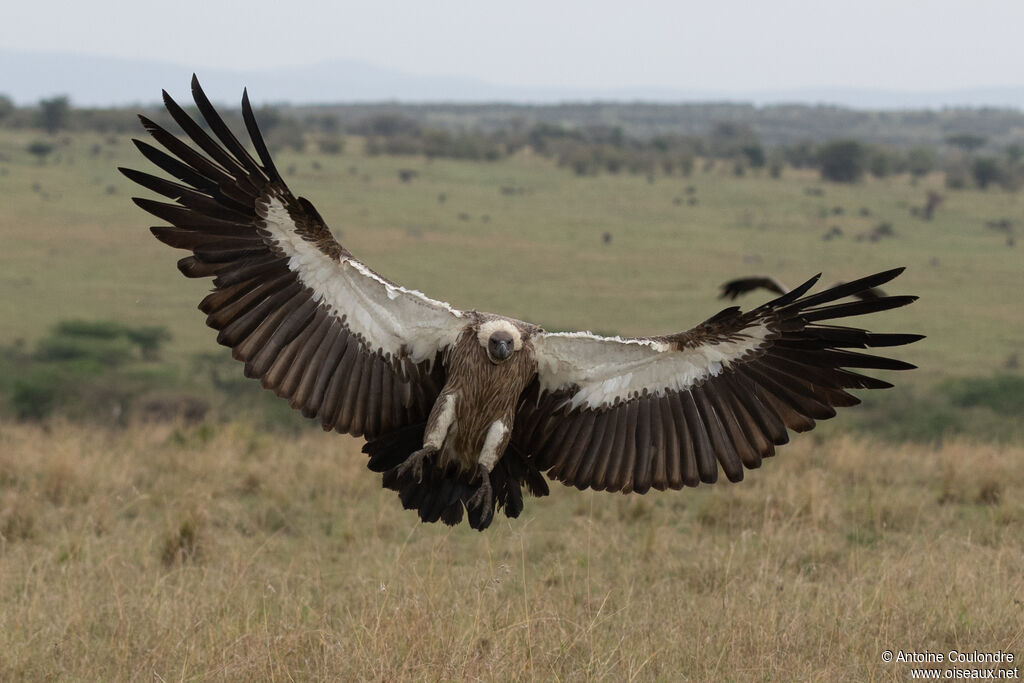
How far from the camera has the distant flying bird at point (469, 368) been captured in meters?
5.37

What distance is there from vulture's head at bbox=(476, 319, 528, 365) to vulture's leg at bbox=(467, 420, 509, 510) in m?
0.32

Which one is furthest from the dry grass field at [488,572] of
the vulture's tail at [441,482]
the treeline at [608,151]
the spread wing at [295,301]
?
the treeline at [608,151]

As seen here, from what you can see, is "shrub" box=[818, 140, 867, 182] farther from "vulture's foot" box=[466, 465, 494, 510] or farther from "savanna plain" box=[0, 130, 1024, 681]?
"vulture's foot" box=[466, 465, 494, 510]

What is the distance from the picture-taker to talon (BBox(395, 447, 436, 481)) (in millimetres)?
5254

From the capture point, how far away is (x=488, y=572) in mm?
6734

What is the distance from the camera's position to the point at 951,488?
30.2 ft

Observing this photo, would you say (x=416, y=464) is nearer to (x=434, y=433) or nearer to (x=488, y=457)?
(x=434, y=433)

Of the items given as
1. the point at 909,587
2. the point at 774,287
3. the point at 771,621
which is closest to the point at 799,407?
the point at 771,621

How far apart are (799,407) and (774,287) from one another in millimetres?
2538

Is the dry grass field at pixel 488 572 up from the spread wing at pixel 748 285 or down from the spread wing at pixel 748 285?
down

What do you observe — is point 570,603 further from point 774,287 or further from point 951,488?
point 951,488

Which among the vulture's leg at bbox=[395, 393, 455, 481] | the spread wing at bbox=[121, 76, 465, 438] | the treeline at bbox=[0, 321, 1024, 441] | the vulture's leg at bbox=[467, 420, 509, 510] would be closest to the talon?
the vulture's leg at bbox=[395, 393, 455, 481]

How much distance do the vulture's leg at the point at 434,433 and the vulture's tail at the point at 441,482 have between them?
13 cm

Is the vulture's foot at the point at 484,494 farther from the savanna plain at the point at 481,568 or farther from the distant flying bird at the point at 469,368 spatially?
Answer: the savanna plain at the point at 481,568
